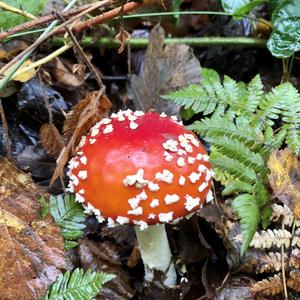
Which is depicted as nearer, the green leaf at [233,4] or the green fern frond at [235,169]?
the green fern frond at [235,169]

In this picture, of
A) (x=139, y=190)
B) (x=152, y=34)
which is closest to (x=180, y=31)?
(x=152, y=34)

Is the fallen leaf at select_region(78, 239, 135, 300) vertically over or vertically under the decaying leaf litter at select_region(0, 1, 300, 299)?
under

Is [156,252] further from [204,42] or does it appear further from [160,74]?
[204,42]

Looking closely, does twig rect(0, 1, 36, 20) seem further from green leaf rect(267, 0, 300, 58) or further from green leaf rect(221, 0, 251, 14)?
green leaf rect(267, 0, 300, 58)

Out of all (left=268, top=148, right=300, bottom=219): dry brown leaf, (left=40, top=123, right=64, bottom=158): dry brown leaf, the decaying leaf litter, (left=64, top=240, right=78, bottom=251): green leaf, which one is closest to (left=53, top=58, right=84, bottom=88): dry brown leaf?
the decaying leaf litter

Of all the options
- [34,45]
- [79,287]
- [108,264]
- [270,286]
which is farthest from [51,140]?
[270,286]

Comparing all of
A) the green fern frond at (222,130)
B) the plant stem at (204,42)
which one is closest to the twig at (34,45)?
the green fern frond at (222,130)

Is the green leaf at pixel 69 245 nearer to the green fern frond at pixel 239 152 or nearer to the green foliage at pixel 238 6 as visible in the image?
the green fern frond at pixel 239 152
